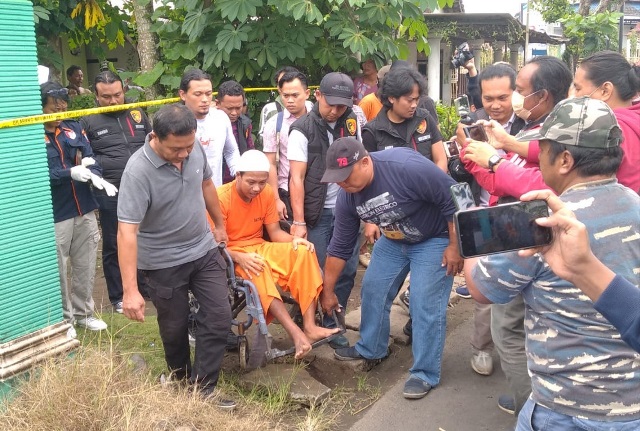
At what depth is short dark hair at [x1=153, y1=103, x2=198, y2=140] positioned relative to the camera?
11.6 ft

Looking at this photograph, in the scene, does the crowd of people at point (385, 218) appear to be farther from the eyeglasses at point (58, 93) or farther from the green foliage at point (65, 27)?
the green foliage at point (65, 27)

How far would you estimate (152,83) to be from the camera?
23.1 ft

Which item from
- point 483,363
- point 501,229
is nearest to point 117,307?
point 483,363

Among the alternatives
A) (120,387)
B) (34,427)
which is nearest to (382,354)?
(120,387)

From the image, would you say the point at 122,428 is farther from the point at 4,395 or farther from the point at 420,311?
the point at 420,311

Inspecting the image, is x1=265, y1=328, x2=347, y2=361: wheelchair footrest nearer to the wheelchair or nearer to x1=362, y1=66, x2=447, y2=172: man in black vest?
the wheelchair

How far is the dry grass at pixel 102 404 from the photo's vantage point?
307cm

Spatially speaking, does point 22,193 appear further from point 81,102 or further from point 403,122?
point 81,102

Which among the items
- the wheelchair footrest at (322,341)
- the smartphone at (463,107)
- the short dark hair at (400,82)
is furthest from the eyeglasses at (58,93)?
the smartphone at (463,107)

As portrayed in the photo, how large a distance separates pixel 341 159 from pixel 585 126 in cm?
188

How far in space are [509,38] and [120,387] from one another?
14663 millimetres

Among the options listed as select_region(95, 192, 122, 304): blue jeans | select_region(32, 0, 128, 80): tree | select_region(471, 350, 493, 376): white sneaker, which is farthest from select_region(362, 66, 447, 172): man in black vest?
select_region(32, 0, 128, 80): tree

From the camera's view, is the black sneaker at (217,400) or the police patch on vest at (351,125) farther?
the police patch on vest at (351,125)

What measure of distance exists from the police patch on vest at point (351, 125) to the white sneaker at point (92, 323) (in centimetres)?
230
